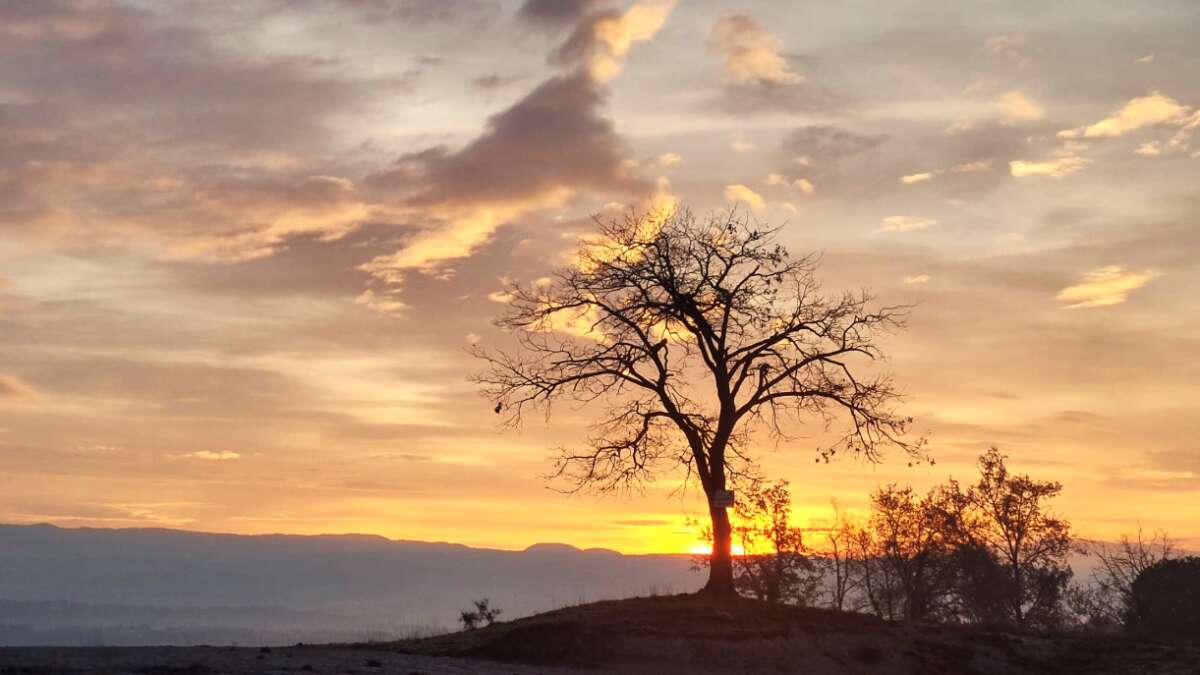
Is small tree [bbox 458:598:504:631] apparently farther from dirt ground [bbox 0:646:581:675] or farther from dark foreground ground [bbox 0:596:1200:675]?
dirt ground [bbox 0:646:581:675]

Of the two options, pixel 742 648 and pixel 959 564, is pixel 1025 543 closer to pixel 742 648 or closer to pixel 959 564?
pixel 959 564

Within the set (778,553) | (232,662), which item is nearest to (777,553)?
(778,553)

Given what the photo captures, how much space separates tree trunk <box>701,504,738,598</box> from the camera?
36.8 metres

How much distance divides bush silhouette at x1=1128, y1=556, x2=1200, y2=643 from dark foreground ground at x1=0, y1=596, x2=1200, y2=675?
1462cm

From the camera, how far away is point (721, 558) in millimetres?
37031

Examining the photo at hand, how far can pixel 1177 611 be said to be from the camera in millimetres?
48875

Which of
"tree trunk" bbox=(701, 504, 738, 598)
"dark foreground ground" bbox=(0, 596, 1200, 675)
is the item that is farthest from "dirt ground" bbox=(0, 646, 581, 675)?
"tree trunk" bbox=(701, 504, 738, 598)

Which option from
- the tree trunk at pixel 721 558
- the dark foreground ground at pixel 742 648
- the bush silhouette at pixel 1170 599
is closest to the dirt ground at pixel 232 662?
the dark foreground ground at pixel 742 648

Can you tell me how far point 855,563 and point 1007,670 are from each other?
39.4m

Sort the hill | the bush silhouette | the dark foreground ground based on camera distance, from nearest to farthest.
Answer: the dark foreground ground → the hill → the bush silhouette

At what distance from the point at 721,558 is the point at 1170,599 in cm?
2360

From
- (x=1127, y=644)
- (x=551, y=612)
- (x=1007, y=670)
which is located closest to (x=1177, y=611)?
(x=1127, y=644)

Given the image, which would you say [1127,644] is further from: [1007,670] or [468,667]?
[468,667]

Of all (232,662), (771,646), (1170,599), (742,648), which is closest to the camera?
(232,662)
